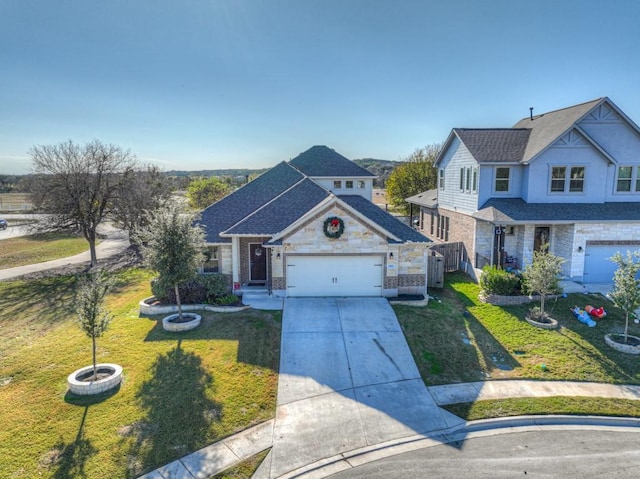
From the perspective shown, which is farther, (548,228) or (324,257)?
(548,228)

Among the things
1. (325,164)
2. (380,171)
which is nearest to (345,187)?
(325,164)

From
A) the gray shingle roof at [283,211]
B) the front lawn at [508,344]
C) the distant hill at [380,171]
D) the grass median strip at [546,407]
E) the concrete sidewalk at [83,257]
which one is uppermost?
the distant hill at [380,171]

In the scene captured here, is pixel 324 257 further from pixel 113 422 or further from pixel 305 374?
pixel 113 422

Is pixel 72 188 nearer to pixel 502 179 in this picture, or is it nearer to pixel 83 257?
pixel 83 257

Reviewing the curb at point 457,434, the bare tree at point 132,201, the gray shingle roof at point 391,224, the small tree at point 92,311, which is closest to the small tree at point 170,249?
the small tree at point 92,311

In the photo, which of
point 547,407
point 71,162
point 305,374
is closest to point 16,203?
point 71,162

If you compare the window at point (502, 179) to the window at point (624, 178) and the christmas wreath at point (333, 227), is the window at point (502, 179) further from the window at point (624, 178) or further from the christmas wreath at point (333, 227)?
the christmas wreath at point (333, 227)

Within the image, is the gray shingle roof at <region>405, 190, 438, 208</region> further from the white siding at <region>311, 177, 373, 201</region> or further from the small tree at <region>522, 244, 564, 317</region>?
the small tree at <region>522, 244, 564, 317</region>
